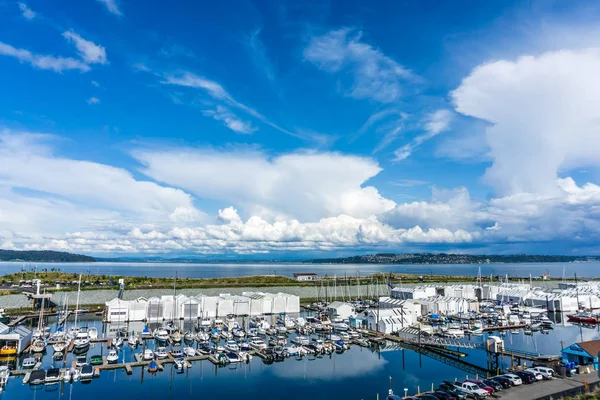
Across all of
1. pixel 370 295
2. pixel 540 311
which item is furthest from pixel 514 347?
pixel 370 295

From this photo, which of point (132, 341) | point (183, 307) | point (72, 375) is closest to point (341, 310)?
point (183, 307)

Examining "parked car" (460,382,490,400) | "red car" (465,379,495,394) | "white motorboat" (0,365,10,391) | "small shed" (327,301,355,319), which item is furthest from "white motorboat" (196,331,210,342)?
"red car" (465,379,495,394)

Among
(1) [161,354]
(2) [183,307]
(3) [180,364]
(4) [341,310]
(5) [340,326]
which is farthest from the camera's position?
(4) [341,310]

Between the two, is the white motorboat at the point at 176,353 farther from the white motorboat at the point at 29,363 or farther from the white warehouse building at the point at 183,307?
the white warehouse building at the point at 183,307

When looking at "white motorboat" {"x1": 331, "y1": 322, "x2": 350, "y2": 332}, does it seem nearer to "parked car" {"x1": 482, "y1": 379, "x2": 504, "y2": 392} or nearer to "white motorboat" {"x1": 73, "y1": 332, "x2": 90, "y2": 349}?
"parked car" {"x1": 482, "y1": 379, "x2": 504, "y2": 392}

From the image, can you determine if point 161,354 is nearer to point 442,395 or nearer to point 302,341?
point 302,341

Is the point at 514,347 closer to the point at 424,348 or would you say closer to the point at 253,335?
the point at 424,348
